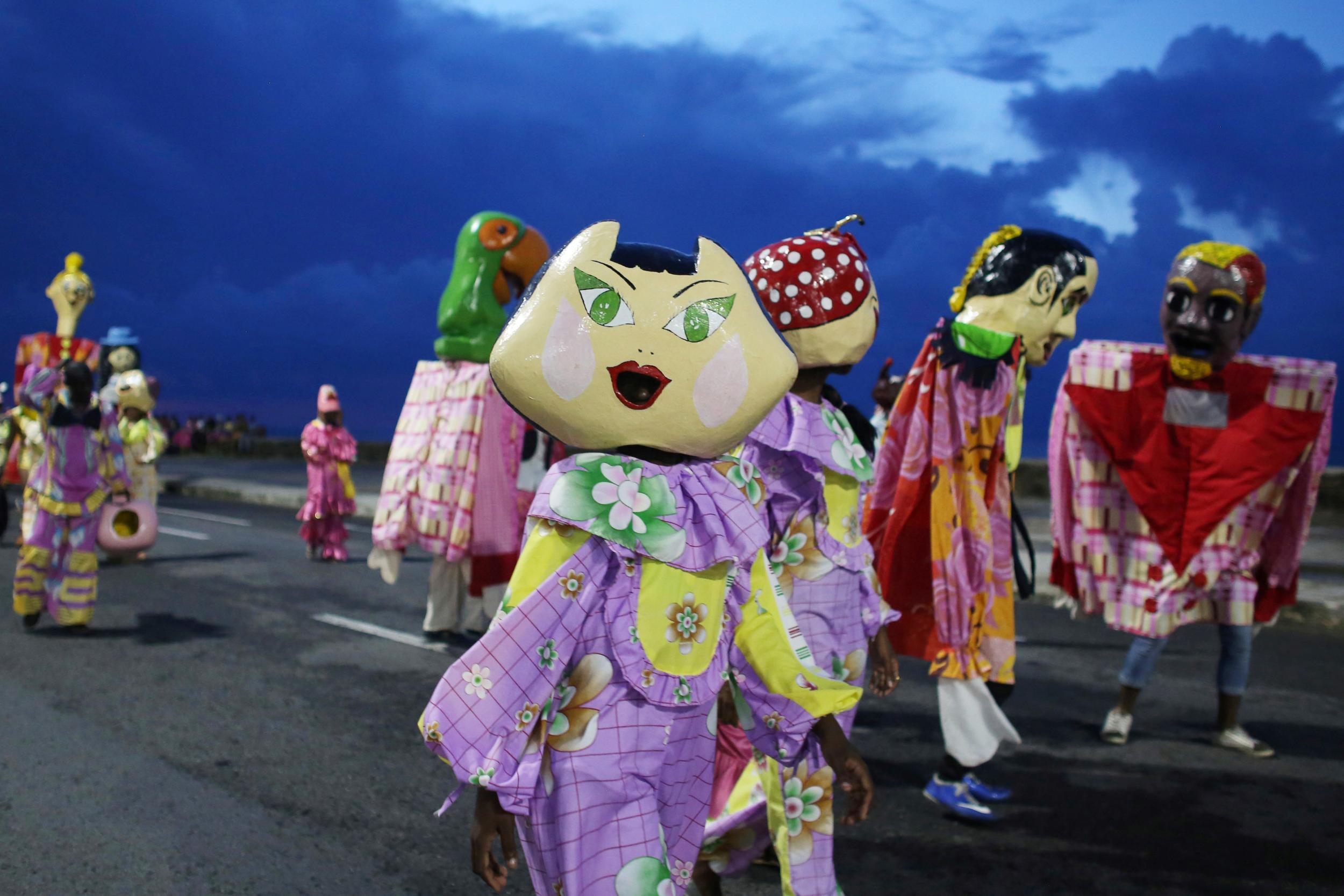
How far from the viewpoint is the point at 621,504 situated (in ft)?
6.25

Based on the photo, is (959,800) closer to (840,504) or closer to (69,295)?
(840,504)

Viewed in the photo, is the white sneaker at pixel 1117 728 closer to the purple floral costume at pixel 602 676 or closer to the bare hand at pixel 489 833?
the purple floral costume at pixel 602 676

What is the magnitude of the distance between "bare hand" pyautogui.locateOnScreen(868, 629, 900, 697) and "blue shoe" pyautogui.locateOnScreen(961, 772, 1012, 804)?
2.94 feet

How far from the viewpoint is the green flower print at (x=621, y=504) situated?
1.88 meters

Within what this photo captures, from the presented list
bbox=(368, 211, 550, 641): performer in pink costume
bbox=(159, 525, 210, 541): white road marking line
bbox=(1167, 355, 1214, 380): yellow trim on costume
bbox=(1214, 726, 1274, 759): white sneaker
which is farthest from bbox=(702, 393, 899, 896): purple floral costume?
bbox=(159, 525, 210, 541): white road marking line

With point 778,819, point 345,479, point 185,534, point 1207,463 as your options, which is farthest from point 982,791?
point 185,534

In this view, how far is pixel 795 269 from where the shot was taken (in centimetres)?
287

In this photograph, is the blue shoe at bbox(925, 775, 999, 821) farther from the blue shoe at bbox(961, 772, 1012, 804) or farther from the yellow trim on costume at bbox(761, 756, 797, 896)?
the yellow trim on costume at bbox(761, 756, 797, 896)

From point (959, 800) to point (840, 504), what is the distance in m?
1.61

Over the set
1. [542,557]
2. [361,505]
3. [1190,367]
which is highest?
[1190,367]

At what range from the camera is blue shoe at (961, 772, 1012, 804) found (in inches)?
154

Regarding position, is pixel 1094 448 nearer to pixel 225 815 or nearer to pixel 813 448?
pixel 813 448

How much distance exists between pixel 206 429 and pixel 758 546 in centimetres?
3889

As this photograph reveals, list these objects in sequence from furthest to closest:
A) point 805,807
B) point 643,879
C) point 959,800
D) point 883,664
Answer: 1. point 959,800
2. point 883,664
3. point 805,807
4. point 643,879
